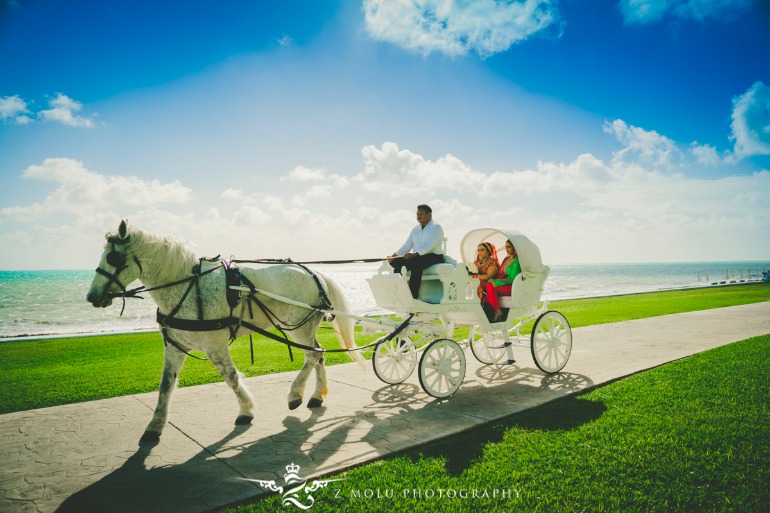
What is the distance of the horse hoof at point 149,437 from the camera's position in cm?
468

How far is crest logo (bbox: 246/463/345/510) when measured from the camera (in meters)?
3.40

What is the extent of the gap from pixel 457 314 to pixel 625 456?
310 centimetres

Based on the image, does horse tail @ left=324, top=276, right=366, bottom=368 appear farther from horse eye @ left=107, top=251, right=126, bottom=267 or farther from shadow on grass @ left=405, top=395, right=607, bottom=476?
horse eye @ left=107, top=251, right=126, bottom=267

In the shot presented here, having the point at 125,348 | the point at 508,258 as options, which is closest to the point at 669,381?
the point at 508,258

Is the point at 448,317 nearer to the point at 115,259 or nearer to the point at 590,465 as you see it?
the point at 590,465

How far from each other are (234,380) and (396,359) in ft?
8.89

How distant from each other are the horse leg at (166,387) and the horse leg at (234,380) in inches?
14.9

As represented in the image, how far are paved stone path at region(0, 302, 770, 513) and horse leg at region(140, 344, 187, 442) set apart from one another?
0.17 metres

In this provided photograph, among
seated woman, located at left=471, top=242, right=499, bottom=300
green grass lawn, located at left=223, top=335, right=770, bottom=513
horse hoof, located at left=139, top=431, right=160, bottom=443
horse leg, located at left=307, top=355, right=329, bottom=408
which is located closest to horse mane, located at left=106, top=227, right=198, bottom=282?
horse hoof, located at left=139, top=431, right=160, bottom=443

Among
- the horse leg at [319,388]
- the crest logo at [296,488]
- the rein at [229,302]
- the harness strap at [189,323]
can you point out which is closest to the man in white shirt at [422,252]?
the rein at [229,302]

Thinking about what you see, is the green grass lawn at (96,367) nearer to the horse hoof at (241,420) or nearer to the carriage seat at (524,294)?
the horse hoof at (241,420)

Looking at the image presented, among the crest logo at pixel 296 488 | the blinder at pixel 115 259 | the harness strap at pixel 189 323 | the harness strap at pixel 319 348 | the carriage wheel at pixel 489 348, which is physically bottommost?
the crest logo at pixel 296 488

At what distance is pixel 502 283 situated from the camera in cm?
748

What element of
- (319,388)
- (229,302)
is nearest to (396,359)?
(319,388)
